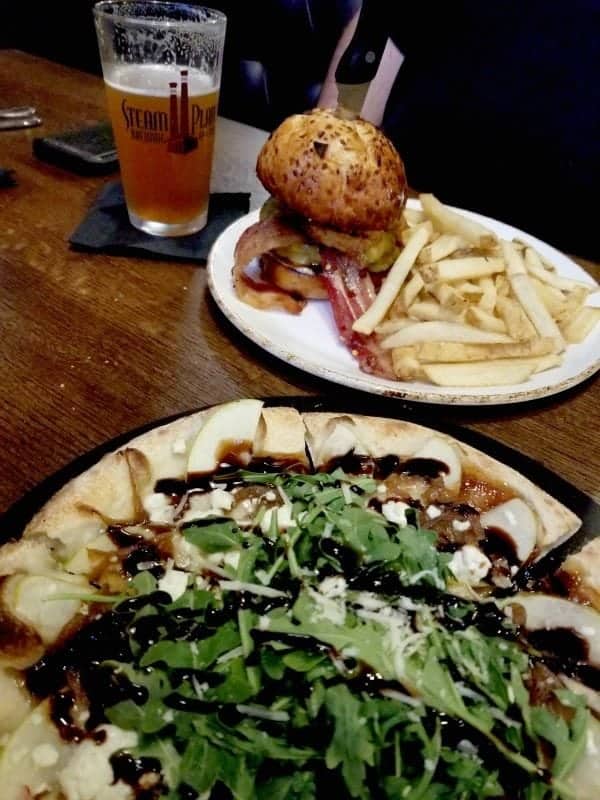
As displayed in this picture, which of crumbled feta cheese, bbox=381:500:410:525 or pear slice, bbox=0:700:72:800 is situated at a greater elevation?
pear slice, bbox=0:700:72:800

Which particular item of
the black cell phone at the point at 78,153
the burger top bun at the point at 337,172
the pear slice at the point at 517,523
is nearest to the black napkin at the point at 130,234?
the black cell phone at the point at 78,153

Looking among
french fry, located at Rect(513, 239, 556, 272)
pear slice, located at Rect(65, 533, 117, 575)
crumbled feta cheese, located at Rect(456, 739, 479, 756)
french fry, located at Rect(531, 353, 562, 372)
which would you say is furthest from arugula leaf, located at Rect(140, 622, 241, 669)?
french fry, located at Rect(513, 239, 556, 272)

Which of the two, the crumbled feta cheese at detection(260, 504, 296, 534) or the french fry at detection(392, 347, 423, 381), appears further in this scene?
the french fry at detection(392, 347, 423, 381)

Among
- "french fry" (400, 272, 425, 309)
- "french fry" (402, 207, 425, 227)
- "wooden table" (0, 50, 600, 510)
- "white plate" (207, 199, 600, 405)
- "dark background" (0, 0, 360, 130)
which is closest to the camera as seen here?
"wooden table" (0, 50, 600, 510)

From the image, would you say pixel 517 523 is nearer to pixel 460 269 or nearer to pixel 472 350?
pixel 472 350

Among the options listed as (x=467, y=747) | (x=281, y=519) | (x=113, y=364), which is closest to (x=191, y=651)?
(x=281, y=519)

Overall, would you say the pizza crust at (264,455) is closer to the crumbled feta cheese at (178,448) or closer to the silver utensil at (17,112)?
the crumbled feta cheese at (178,448)

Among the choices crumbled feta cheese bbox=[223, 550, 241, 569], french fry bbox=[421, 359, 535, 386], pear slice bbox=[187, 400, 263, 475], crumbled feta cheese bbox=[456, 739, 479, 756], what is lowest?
french fry bbox=[421, 359, 535, 386]

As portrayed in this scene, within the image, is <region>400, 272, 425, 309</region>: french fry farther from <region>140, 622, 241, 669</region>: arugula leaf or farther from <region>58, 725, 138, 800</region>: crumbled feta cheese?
<region>58, 725, 138, 800</region>: crumbled feta cheese
